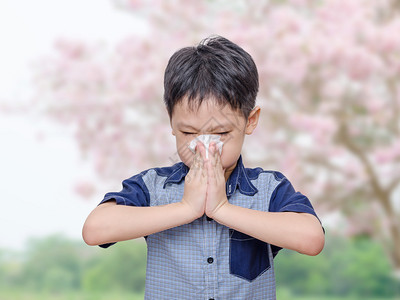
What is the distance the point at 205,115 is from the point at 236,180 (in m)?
0.23

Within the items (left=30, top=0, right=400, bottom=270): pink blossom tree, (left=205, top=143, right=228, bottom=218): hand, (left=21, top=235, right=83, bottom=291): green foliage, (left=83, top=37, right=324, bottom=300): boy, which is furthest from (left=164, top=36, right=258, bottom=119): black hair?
(left=21, top=235, right=83, bottom=291): green foliage

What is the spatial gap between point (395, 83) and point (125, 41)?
187cm

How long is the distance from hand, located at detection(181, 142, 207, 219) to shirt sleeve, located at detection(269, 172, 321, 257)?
22 centimetres

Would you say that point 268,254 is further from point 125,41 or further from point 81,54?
point 81,54

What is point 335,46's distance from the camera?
360cm

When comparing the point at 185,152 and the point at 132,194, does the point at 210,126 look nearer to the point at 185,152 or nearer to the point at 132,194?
the point at 185,152

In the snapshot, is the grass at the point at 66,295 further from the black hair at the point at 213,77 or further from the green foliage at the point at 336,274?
the black hair at the point at 213,77

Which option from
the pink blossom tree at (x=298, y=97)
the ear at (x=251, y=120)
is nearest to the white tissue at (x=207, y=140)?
the ear at (x=251, y=120)

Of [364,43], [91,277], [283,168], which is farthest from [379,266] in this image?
[91,277]

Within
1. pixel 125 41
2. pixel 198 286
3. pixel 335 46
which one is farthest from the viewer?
pixel 125 41

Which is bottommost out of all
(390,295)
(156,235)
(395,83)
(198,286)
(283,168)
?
(198,286)

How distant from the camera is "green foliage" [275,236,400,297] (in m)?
3.65

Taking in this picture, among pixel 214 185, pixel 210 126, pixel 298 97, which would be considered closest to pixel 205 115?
pixel 210 126

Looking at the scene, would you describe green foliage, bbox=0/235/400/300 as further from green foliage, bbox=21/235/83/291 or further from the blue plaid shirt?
the blue plaid shirt
